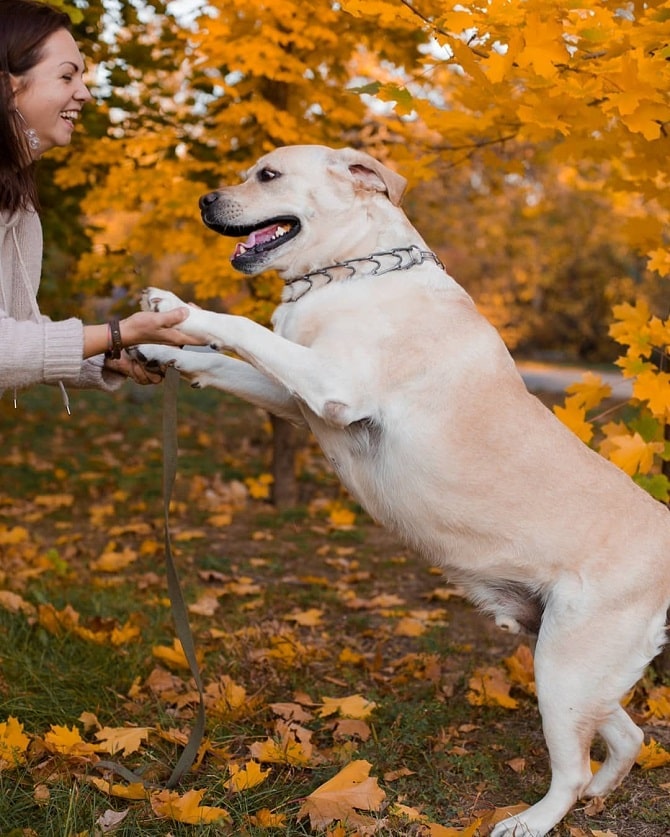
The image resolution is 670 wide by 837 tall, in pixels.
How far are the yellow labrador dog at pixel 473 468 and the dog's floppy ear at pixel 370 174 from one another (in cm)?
22

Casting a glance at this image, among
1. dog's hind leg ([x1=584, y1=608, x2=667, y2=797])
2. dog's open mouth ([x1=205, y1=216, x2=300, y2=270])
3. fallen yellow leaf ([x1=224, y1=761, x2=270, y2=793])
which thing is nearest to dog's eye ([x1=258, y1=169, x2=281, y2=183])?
dog's open mouth ([x1=205, y1=216, x2=300, y2=270])

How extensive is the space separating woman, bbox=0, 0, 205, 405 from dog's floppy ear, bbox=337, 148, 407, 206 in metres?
0.86

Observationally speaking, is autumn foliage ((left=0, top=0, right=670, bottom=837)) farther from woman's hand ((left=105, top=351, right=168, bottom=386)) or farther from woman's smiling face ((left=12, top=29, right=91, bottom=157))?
woman's hand ((left=105, top=351, right=168, bottom=386))

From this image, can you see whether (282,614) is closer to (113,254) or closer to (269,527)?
(269,527)

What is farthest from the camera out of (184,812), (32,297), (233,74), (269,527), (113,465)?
(113,465)

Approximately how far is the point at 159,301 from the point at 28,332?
0.42 metres

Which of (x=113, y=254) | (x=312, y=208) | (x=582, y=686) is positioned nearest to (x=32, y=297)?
(x=312, y=208)

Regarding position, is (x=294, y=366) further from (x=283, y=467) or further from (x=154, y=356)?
(x=283, y=467)

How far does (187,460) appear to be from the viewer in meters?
8.41

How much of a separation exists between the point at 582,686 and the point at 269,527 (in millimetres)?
3935

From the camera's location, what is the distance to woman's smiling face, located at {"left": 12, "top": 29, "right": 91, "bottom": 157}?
2998 mm

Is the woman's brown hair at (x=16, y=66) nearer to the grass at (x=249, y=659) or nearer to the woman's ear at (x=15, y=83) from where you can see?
the woman's ear at (x=15, y=83)

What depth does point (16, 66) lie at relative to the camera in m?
2.97

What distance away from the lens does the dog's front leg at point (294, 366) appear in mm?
2814
